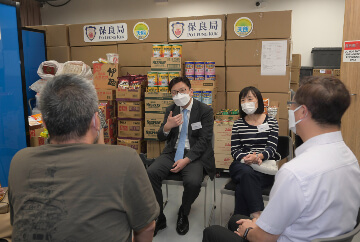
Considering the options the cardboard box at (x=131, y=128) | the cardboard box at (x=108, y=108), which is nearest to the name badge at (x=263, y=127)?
the cardboard box at (x=131, y=128)

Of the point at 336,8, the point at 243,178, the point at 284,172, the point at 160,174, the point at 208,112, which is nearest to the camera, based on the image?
the point at 284,172

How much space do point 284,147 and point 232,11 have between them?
4976mm

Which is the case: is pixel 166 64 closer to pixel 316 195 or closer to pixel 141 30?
pixel 141 30

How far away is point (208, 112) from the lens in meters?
2.74

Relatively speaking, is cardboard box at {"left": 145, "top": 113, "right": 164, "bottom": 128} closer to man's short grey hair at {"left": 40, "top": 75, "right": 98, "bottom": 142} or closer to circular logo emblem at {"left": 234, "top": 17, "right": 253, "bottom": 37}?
circular logo emblem at {"left": 234, "top": 17, "right": 253, "bottom": 37}

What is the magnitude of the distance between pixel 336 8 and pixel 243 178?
568 cm

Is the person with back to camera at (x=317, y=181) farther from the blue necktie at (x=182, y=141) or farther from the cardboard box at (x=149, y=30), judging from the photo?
the cardboard box at (x=149, y=30)

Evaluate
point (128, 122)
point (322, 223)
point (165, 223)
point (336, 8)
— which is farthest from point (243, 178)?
point (336, 8)

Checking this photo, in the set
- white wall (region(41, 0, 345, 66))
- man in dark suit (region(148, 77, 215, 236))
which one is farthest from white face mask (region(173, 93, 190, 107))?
white wall (region(41, 0, 345, 66))

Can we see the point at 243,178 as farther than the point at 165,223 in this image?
No

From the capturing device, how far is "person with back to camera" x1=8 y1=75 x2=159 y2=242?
0.94 metres

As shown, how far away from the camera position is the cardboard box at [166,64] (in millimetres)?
3986

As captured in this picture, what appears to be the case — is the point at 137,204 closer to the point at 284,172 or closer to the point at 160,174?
the point at 284,172

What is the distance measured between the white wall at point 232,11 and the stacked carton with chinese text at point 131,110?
3.43 m
